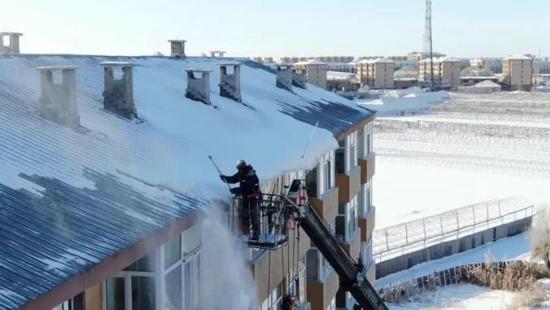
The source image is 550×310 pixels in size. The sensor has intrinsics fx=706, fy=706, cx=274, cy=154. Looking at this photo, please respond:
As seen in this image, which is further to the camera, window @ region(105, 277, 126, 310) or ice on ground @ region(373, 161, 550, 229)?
ice on ground @ region(373, 161, 550, 229)

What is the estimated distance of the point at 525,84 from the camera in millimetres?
120000

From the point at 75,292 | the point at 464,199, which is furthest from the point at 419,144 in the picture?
the point at 75,292

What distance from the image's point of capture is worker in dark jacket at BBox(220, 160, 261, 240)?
9195 millimetres

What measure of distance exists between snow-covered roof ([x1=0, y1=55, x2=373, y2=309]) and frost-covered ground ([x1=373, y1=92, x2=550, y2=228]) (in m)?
24.8

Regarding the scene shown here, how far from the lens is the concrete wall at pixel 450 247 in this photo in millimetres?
31267

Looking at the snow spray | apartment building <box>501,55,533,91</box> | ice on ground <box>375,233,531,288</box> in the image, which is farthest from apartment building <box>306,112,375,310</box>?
apartment building <box>501,55,533,91</box>

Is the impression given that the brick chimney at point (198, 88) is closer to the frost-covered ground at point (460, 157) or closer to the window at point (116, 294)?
the window at point (116, 294)

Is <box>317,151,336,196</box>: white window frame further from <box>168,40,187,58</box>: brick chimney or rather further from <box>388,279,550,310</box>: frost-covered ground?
<box>388,279,550,310</box>: frost-covered ground

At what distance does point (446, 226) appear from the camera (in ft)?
120

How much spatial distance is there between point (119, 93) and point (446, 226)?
28.3 m

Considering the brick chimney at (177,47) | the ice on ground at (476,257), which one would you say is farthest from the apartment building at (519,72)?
the brick chimney at (177,47)

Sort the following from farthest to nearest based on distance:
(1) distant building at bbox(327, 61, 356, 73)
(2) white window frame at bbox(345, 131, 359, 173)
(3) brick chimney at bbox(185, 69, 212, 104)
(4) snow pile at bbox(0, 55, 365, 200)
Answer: (1) distant building at bbox(327, 61, 356, 73)
(2) white window frame at bbox(345, 131, 359, 173)
(3) brick chimney at bbox(185, 69, 212, 104)
(4) snow pile at bbox(0, 55, 365, 200)

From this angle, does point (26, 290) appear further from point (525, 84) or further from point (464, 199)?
point (525, 84)

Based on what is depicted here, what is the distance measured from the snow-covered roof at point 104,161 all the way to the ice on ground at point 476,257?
53.5ft
